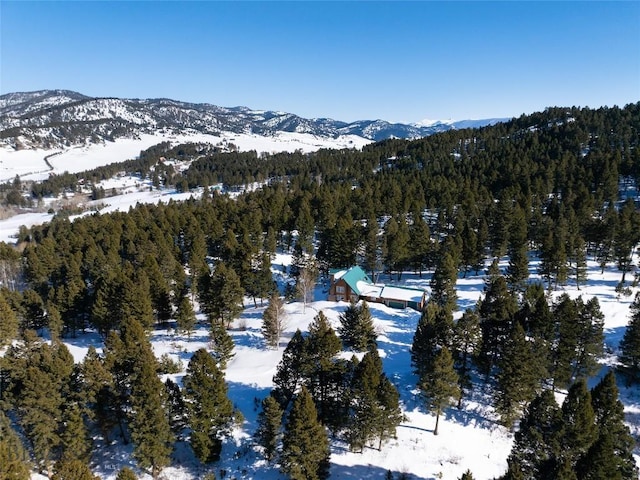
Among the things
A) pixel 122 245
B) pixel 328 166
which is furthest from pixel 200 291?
pixel 328 166

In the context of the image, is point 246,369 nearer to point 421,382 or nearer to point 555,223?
point 421,382

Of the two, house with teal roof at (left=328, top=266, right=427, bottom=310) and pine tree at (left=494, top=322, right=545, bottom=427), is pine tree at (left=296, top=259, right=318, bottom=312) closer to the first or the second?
house with teal roof at (left=328, top=266, right=427, bottom=310)

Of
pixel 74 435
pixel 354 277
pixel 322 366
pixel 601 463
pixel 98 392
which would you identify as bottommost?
pixel 74 435

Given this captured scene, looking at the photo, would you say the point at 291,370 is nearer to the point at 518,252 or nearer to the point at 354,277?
the point at 354,277

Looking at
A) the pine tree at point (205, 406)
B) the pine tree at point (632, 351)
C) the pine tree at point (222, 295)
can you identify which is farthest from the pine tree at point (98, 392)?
the pine tree at point (632, 351)

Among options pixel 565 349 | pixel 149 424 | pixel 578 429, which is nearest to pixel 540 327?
pixel 565 349

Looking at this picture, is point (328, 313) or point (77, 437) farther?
point (328, 313)

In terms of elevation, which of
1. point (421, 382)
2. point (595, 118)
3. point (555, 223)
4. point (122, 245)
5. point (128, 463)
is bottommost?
point (128, 463)
